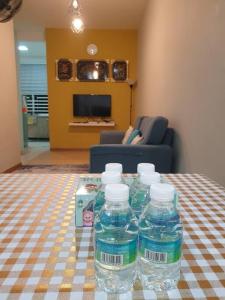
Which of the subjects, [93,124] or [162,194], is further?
[93,124]

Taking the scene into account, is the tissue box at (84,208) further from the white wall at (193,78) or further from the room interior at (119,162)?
the white wall at (193,78)

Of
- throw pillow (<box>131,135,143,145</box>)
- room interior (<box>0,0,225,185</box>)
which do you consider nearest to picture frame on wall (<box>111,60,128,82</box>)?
room interior (<box>0,0,225,185</box>)

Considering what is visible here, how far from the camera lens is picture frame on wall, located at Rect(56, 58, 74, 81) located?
5684 millimetres

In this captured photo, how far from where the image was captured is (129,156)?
2.53 metres

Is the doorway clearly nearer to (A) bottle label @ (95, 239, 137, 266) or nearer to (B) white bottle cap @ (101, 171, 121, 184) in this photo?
(B) white bottle cap @ (101, 171, 121, 184)

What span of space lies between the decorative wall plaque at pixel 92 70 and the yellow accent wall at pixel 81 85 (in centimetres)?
11

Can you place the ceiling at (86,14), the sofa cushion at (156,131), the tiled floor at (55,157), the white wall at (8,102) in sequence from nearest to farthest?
the sofa cushion at (156,131), the white wall at (8,102), the ceiling at (86,14), the tiled floor at (55,157)

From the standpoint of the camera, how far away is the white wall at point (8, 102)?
12.2 feet

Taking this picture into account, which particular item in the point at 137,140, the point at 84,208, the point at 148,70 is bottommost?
the point at 137,140

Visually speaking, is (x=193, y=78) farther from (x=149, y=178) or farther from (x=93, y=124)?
(x=93, y=124)

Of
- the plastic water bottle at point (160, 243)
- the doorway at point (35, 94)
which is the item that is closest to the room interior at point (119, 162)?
the plastic water bottle at point (160, 243)

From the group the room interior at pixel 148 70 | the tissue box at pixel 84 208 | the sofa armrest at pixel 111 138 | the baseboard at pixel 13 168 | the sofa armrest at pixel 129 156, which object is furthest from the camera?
the sofa armrest at pixel 111 138

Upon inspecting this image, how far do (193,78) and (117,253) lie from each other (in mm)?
2024

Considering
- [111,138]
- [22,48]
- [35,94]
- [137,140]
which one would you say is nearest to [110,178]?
[137,140]
